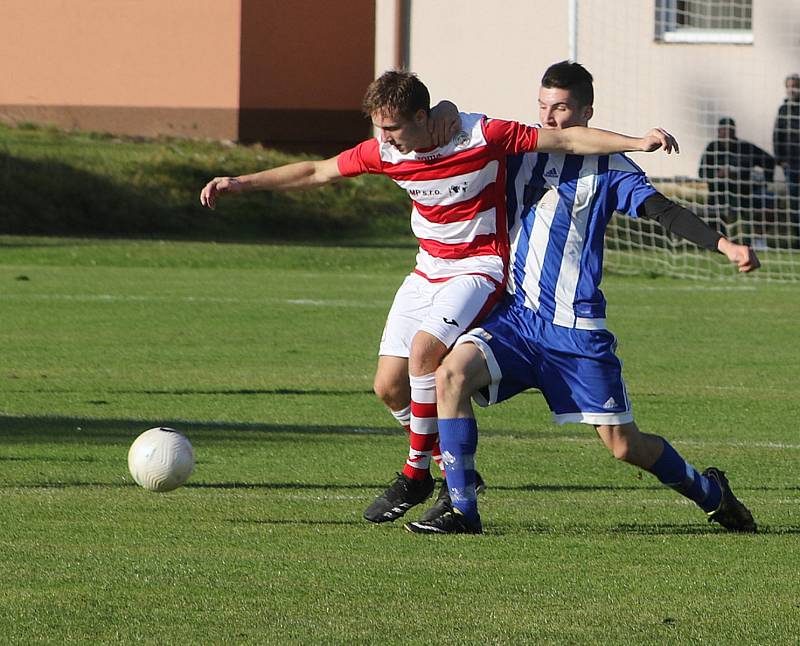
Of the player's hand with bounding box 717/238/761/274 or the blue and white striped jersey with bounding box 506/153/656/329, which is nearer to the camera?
the player's hand with bounding box 717/238/761/274

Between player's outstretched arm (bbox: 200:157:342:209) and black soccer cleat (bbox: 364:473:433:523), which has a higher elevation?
player's outstretched arm (bbox: 200:157:342:209)

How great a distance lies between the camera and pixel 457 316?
263 inches

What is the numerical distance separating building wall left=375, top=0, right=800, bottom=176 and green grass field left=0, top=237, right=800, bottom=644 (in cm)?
916

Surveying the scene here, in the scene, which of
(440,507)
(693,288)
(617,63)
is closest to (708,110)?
(617,63)

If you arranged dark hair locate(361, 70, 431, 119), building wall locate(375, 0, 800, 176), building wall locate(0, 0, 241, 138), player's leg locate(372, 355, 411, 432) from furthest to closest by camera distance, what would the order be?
building wall locate(0, 0, 241, 138)
building wall locate(375, 0, 800, 176)
player's leg locate(372, 355, 411, 432)
dark hair locate(361, 70, 431, 119)

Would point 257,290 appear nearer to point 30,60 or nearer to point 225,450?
point 225,450

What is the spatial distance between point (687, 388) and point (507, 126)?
5094mm

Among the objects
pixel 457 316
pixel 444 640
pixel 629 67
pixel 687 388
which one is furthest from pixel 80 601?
pixel 629 67

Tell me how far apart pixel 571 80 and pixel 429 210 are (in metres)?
0.77

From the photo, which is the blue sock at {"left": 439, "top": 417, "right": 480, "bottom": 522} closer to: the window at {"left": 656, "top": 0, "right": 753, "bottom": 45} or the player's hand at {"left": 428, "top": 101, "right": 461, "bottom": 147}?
the player's hand at {"left": 428, "top": 101, "right": 461, "bottom": 147}

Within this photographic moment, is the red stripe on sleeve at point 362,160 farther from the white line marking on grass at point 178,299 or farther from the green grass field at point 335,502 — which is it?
the white line marking on grass at point 178,299

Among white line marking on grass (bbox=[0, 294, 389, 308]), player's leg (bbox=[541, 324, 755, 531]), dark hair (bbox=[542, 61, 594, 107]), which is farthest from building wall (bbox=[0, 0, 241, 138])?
player's leg (bbox=[541, 324, 755, 531])

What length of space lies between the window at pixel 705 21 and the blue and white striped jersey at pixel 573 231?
1915 cm

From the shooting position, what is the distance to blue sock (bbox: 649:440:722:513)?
668 cm
